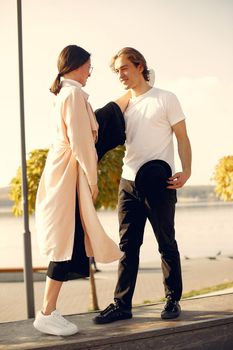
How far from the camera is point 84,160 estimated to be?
3.56 metres

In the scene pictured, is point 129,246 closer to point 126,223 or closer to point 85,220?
point 126,223

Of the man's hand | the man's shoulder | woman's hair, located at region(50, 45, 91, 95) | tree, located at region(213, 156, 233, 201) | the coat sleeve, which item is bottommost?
tree, located at region(213, 156, 233, 201)

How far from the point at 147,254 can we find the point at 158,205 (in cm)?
2614

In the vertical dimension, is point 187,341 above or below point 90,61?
below

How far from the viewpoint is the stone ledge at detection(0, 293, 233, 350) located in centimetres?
347

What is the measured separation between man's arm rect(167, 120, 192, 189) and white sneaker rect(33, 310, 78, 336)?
1167 mm

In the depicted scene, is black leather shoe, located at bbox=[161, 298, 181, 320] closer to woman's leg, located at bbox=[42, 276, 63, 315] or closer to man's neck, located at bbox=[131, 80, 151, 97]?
woman's leg, located at bbox=[42, 276, 63, 315]

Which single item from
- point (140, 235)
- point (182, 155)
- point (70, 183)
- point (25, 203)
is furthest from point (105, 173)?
point (70, 183)

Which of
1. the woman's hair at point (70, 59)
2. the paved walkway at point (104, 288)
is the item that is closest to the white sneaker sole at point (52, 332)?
the woman's hair at point (70, 59)

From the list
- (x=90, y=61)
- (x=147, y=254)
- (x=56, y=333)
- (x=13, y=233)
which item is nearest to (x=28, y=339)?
(x=56, y=333)

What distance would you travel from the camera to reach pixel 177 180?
398 centimetres

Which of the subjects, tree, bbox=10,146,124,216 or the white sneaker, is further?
tree, bbox=10,146,124,216

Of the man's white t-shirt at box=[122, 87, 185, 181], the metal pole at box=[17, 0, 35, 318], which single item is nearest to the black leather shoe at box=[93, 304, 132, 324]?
the man's white t-shirt at box=[122, 87, 185, 181]

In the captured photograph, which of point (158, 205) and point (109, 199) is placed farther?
point (109, 199)
